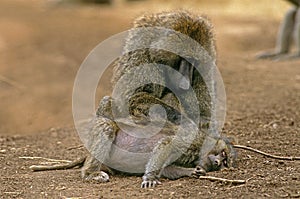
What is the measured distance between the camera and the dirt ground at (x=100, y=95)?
16.5ft

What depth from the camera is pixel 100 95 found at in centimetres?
939

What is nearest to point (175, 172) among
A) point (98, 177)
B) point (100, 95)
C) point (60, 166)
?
point (98, 177)

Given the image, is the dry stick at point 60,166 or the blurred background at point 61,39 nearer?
the dry stick at point 60,166

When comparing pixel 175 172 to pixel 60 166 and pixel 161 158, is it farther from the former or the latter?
pixel 60 166

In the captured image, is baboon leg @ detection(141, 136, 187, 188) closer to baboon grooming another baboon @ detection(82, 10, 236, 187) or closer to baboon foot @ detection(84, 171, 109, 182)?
baboon grooming another baboon @ detection(82, 10, 236, 187)

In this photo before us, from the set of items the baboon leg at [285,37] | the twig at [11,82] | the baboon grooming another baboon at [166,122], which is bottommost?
the twig at [11,82]

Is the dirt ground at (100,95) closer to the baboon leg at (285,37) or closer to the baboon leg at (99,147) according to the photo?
the baboon leg at (99,147)

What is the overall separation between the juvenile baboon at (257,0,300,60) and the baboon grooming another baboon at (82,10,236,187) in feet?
19.1

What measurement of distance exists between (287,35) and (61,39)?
477 centimetres

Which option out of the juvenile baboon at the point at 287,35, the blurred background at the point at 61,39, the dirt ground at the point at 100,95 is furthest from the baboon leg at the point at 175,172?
→ the juvenile baboon at the point at 287,35

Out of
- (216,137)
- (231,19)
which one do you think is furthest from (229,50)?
(216,137)

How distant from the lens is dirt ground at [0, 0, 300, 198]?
503 centimetres

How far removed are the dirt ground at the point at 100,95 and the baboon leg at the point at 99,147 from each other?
0.11m

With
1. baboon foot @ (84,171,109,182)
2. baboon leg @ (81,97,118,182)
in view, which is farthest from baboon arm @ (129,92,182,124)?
baboon foot @ (84,171,109,182)
